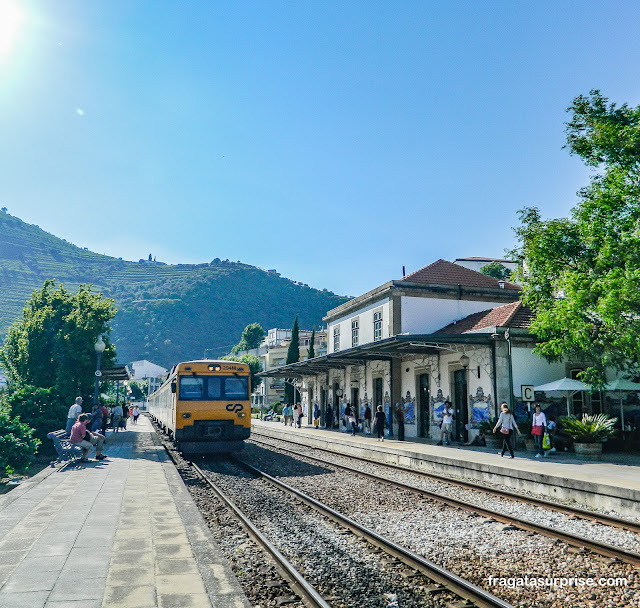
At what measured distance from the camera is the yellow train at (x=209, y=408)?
16391 millimetres

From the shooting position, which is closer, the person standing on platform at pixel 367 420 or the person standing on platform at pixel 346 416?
the person standing on platform at pixel 367 420

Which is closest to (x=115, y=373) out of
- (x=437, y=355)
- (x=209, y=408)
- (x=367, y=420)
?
(x=209, y=408)

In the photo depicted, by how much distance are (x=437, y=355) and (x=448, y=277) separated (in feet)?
24.0

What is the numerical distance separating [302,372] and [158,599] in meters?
32.9

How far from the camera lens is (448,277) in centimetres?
2892

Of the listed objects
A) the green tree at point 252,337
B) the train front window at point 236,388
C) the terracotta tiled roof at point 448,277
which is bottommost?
the train front window at point 236,388

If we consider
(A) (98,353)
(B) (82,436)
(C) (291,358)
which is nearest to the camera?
(B) (82,436)

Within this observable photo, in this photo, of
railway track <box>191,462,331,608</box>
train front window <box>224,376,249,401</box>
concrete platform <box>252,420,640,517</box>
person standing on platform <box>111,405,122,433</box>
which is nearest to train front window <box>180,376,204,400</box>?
train front window <box>224,376,249,401</box>

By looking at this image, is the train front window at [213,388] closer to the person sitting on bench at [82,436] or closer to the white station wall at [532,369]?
the person sitting on bench at [82,436]

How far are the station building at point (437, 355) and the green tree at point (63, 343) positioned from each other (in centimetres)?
1026

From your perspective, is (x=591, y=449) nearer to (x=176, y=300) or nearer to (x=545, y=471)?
(x=545, y=471)

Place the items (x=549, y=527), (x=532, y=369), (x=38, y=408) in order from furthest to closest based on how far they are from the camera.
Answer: (x=38, y=408)
(x=532, y=369)
(x=549, y=527)

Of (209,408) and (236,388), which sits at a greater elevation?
(236,388)

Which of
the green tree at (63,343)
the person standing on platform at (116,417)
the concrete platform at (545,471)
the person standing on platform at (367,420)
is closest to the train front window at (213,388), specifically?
the concrete platform at (545,471)
